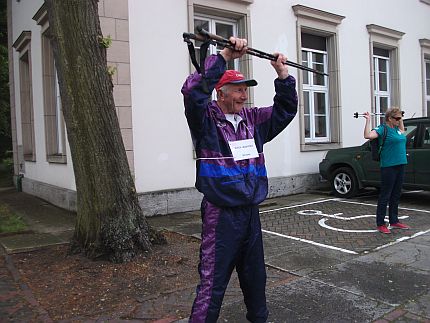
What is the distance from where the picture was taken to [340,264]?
17.1 feet

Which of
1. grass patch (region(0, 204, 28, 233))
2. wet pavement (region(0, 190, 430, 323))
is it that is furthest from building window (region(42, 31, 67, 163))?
wet pavement (region(0, 190, 430, 323))

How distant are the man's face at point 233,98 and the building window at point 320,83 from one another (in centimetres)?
838

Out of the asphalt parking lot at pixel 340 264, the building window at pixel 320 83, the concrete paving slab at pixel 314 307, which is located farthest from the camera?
the building window at pixel 320 83

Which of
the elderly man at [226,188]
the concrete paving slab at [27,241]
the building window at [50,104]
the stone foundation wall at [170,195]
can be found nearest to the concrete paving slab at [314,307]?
the elderly man at [226,188]

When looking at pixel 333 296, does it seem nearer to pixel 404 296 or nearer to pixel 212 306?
pixel 404 296

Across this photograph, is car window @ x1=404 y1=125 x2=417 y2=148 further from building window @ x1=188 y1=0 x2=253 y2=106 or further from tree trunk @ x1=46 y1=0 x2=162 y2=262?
tree trunk @ x1=46 y1=0 x2=162 y2=262

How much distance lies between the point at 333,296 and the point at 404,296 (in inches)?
25.6

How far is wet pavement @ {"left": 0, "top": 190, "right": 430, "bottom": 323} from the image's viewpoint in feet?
12.9

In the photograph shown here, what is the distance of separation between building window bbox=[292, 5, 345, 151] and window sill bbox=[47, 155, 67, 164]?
559cm

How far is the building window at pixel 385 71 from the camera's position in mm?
13602

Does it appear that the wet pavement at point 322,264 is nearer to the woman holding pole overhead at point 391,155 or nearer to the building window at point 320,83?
the woman holding pole overhead at point 391,155

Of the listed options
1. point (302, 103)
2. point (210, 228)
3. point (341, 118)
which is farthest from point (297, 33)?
point (210, 228)

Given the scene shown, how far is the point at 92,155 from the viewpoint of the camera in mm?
5320

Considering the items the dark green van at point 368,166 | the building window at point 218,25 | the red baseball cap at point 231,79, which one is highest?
the building window at point 218,25
